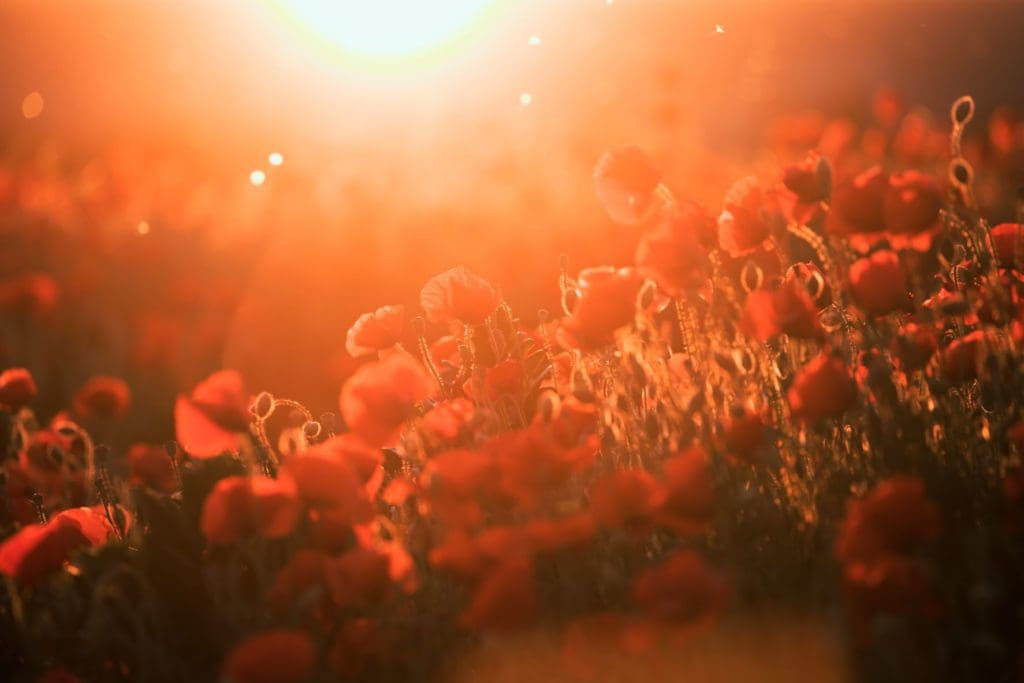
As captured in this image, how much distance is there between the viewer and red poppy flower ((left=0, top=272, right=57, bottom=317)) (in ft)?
16.5

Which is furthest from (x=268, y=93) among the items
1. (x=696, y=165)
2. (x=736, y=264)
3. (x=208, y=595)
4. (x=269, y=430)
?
(x=208, y=595)

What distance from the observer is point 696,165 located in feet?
22.4

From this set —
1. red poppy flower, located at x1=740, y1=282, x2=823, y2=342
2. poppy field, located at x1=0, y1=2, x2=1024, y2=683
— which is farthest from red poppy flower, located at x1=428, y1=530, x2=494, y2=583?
red poppy flower, located at x1=740, y1=282, x2=823, y2=342

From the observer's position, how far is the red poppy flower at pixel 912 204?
2.23m

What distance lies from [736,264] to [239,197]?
5.34 m

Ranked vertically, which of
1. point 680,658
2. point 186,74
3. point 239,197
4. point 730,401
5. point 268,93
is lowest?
point 680,658

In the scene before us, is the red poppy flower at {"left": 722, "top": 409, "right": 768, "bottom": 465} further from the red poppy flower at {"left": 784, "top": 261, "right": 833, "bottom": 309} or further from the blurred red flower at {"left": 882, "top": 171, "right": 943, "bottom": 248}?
the blurred red flower at {"left": 882, "top": 171, "right": 943, "bottom": 248}

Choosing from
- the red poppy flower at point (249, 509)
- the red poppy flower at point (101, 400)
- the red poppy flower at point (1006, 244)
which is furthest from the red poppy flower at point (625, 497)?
the red poppy flower at point (101, 400)

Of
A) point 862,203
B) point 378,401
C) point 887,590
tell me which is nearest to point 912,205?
point 862,203

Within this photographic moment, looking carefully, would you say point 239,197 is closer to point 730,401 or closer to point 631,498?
point 730,401

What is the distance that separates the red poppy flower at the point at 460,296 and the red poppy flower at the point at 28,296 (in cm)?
313

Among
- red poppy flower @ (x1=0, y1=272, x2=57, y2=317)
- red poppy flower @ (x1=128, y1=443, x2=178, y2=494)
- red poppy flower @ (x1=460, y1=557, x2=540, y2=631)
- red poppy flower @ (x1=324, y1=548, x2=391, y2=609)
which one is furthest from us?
red poppy flower @ (x1=0, y1=272, x2=57, y2=317)

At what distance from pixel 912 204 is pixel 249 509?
1465 mm

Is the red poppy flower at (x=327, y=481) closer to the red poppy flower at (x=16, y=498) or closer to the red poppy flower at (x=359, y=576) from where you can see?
the red poppy flower at (x=359, y=576)
